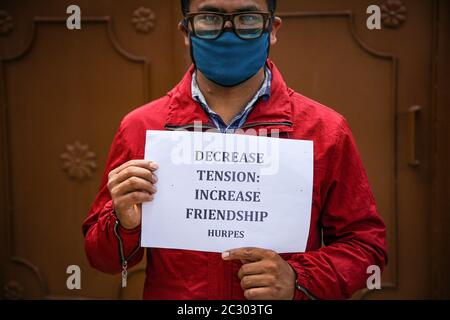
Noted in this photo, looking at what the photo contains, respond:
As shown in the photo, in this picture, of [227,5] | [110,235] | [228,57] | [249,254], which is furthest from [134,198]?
[227,5]

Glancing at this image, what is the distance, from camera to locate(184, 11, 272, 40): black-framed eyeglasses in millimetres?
1519

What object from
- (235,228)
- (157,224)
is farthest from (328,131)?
(157,224)

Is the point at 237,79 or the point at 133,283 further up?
the point at 237,79

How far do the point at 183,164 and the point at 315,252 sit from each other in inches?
16.9

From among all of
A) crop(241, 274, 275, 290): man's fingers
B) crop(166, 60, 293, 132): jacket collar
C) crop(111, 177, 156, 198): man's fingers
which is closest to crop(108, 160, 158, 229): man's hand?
crop(111, 177, 156, 198): man's fingers

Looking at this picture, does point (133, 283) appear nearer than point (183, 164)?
No

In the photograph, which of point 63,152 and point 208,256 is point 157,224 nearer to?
point 208,256

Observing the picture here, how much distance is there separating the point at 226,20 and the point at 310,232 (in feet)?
2.04

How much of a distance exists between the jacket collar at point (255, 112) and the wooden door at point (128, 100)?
111 cm

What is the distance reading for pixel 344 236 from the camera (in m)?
1.55

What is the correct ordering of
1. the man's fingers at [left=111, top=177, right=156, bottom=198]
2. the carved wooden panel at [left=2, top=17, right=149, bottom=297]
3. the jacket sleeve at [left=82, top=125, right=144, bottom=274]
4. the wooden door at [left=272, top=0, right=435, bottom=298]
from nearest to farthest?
1. the man's fingers at [left=111, top=177, right=156, bottom=198]
2. the jacket sleeve at [left=82, top=125, right=144, bottom=274]
3. the wooden door at [left=272, top=0, right=435, bottom=298]
4. the carved wooden panel at [left=2, top=17, right=149, bottom=297]

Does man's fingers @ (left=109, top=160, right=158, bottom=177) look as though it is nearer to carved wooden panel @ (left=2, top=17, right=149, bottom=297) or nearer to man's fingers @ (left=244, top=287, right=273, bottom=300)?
man's fingers @ (left=244, top=287, right=273, bottom=300)

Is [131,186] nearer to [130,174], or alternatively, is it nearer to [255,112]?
[130,174]

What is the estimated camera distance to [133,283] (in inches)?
112
